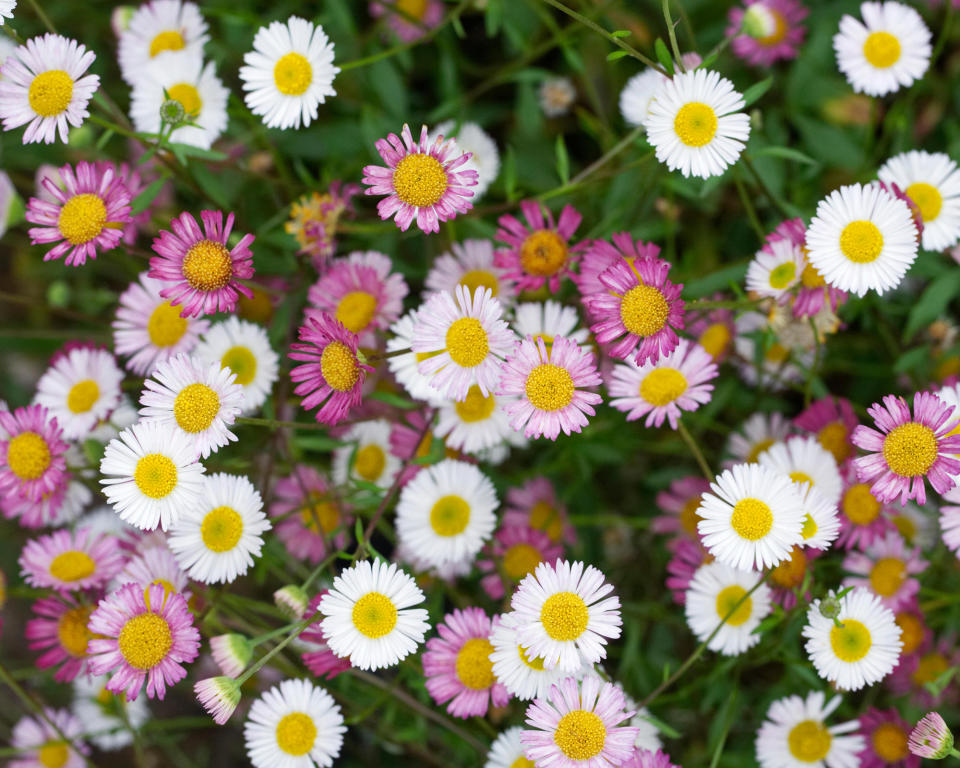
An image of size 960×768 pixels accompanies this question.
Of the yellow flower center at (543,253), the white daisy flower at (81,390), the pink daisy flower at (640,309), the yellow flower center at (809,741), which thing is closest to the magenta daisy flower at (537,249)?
the yellow flower center at (543,253)

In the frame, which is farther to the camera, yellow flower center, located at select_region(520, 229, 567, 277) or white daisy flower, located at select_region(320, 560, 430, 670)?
yellow flower center, located at select_region(520, 229, 567, 277)

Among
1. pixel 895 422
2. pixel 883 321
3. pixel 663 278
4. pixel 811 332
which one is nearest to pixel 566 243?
pixel 663 278

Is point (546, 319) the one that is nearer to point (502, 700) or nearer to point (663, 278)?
point (663, 278)

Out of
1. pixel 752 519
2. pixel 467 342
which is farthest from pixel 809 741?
pixel 467 342

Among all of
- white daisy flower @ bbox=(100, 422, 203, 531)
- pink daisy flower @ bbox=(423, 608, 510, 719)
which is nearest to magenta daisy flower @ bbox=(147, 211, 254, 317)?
white daisy flower @ bbox=(100, 422, 203, 531)

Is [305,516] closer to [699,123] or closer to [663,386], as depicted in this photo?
[663,386]

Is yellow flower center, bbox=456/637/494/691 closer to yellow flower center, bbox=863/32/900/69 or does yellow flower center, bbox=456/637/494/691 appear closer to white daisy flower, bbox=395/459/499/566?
white daisy flower, bbox=395/459/499/566

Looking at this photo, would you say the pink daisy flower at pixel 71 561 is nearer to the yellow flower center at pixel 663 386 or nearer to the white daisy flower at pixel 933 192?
the yellow flower center at pixel 663 386
